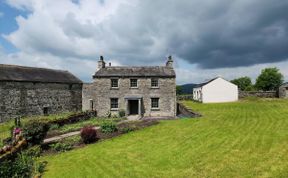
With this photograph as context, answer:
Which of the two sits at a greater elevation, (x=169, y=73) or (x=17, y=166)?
(x=169, y=73)

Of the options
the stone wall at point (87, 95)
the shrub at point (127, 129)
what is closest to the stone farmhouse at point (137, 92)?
the stone wall at point (87, 95)

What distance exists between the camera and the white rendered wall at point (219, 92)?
196ft

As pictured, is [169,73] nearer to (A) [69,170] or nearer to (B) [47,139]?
(B) [47,139]

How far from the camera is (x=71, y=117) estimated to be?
1340 inches

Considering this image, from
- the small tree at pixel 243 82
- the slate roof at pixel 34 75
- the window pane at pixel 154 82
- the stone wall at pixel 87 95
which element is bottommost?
the stone wall at pixel 87 95

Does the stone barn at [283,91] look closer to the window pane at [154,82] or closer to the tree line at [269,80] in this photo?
the window pane at [154,82]

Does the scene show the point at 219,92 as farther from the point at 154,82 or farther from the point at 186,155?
the point at 186,155

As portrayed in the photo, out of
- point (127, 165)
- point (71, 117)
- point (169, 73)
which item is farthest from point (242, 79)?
point (127, 165)

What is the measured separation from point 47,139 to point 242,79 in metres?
140

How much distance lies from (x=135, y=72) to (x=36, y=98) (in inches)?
610

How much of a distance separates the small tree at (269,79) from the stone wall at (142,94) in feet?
285

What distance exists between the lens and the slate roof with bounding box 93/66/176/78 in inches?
1530

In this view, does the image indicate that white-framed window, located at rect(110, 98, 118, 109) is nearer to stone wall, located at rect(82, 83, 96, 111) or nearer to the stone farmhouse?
the stone farmhouse

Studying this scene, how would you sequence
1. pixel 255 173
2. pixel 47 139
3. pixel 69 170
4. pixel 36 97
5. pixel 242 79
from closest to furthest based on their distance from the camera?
pixel 255 173 < pixel 69 170 < pixel 47 139 < pixel 36 97 < pixel 242 79
